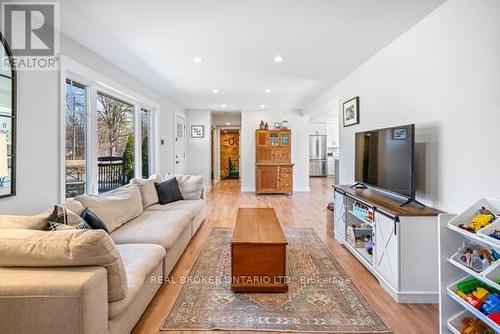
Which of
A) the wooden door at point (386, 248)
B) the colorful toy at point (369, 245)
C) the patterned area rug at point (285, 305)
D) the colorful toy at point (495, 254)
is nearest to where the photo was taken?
the colorful toy at point (495, 254)

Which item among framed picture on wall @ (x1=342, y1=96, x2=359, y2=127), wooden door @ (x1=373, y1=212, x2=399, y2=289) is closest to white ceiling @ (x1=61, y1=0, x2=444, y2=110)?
framed picture on wall @ (x1=342, y1=96, x2=359, y2=127)

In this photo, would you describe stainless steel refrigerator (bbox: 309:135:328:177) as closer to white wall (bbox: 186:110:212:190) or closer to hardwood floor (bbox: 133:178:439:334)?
white wall (bbox: 186:110:212:190)

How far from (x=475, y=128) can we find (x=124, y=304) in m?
2.59

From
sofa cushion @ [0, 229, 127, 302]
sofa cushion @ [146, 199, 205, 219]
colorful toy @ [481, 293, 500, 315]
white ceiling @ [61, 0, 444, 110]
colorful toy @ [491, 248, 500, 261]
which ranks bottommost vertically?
colorful toy @ [481, 293, 500, 315]

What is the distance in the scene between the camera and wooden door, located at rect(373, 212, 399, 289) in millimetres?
2391

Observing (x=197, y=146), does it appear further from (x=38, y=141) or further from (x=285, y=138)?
(x=38, y=141)

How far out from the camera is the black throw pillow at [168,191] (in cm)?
431

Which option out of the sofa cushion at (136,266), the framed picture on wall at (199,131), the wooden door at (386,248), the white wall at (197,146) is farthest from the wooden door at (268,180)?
the sofa cushion at (136,266)

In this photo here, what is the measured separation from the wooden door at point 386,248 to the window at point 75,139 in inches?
129

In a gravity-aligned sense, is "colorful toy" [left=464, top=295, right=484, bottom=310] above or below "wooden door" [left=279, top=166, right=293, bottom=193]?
below

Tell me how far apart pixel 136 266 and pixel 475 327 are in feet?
7.15

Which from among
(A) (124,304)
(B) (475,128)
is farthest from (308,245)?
(A) (124,304)
